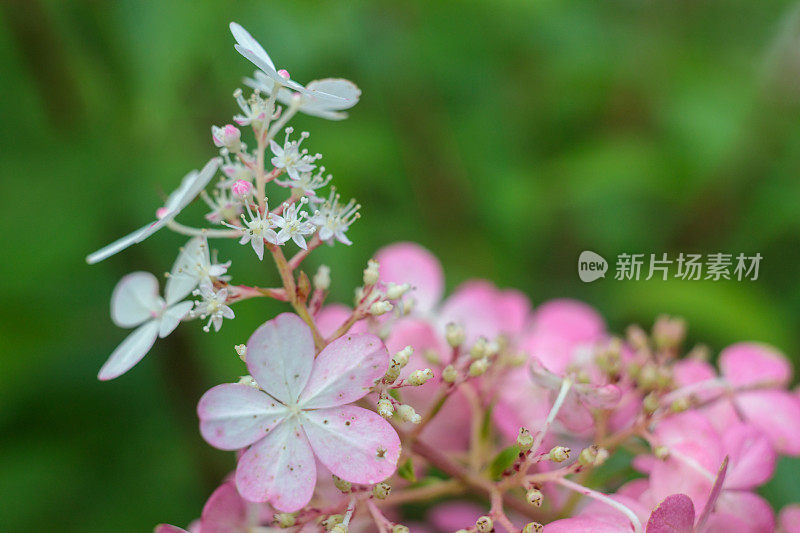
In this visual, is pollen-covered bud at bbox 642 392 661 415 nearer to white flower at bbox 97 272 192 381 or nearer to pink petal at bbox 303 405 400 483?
pink petal at bbox 303 405 400 483

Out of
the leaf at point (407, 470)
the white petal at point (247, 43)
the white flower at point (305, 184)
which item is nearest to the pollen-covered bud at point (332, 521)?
the leaf at point (407, 470)

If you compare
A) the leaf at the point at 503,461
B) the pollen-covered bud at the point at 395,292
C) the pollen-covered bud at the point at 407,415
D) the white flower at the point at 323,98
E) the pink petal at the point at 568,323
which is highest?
the pink petal at the point at 568,323

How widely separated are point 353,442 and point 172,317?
9.5 inches

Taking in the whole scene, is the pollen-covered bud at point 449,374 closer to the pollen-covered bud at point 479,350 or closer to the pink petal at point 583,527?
the pollen-covered bud at point 479,350

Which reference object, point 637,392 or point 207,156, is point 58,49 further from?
point 637,392

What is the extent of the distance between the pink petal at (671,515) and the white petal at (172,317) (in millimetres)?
493

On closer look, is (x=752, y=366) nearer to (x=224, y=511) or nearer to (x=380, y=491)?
(x=380, y=491)

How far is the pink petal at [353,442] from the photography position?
68 centimetres

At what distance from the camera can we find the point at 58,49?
4.67 ft

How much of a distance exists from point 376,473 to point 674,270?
113 centimetres

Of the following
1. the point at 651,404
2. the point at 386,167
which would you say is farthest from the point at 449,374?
the point at 386,167

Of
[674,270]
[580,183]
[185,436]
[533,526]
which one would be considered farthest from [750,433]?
[185,436]

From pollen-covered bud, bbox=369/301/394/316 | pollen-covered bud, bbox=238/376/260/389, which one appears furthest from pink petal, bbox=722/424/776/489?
pollen-covered bud, bbox=238/376/260/389

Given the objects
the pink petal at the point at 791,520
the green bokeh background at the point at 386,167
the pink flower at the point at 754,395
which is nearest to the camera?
the pink petal at the point at 791,520
